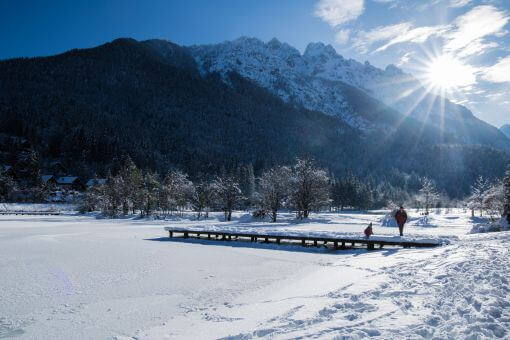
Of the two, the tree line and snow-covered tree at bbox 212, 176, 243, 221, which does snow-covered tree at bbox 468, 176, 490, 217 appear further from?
snow-covered tree at bbox 212, 176, 243, 221

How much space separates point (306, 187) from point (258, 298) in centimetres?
3983

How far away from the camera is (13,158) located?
114 metres

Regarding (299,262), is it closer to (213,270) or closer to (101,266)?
(213,270)

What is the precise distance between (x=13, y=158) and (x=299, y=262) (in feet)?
415

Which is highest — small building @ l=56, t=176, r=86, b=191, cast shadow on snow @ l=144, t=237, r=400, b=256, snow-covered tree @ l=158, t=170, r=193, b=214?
small building @ l=56, t=176, r=86, b=191

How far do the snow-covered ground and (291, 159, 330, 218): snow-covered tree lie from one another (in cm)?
3309

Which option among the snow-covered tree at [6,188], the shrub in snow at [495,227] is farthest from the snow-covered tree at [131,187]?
the shrub in snow at [495,227]

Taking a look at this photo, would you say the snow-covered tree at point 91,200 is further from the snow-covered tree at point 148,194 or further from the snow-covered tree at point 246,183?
the snow-covered tree at point 246,183

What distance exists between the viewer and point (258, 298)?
9.55 m

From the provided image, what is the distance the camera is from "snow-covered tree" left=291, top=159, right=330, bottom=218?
4856cm

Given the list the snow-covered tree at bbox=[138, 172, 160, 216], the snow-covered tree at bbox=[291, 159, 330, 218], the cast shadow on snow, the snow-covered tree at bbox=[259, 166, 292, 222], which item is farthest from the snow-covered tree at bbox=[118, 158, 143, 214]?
the cast shadow on snow

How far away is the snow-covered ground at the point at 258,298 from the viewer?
6488mm

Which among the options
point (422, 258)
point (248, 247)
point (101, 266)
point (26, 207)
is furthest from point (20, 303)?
point (26, 207)

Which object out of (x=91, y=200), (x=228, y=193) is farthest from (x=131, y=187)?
(x=228, y=193)
